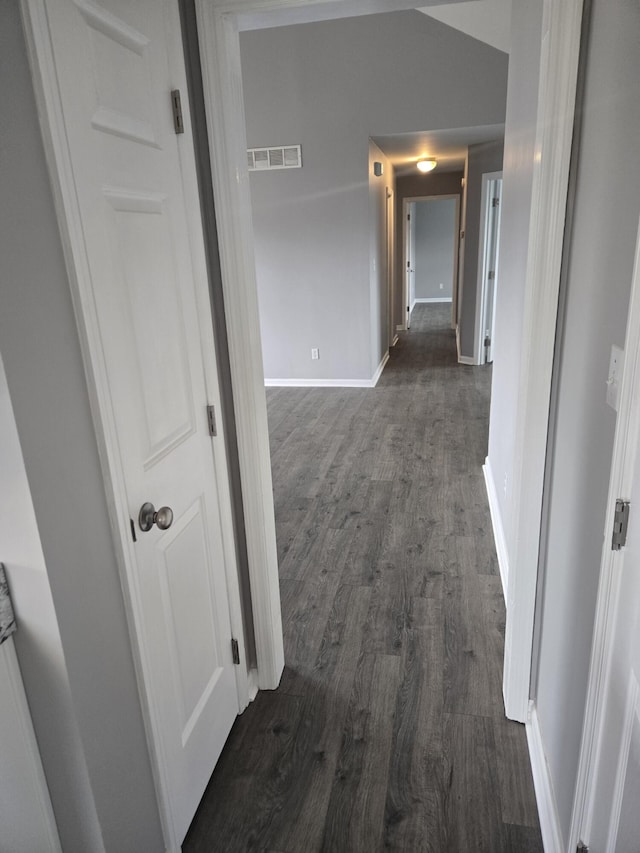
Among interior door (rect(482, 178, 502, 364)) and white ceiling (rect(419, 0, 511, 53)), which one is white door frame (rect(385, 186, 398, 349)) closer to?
interior door (rect(482, 178, 502, 364))

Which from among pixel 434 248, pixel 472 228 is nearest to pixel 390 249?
pixel 472 228

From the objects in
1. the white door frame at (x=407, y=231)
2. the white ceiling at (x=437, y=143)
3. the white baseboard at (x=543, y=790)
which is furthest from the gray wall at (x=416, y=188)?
the white baseboard at (x=543, y=790)

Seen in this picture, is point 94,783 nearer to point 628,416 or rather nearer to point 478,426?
point 628,416

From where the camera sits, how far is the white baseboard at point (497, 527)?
2559 mm

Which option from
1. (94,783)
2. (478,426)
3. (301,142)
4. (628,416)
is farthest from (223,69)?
(301,142)

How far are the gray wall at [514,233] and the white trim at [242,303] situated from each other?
83 cm

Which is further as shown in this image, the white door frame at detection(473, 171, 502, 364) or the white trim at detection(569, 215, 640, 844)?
the white door frame at detection(473, 171, 502, 364)

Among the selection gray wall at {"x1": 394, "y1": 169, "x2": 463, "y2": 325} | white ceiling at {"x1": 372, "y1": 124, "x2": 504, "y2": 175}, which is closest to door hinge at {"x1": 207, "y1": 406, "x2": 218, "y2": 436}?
white ceiling at {"x1": 372, "y1": 124, "x2": 504, "y2": 175}

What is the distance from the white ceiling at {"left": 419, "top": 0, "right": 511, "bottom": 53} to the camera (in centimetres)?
344

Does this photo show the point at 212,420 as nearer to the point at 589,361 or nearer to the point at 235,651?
the point at 235,651

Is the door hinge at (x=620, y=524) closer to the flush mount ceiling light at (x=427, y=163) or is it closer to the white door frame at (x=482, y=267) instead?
the white door frame at (x=482, y=267)

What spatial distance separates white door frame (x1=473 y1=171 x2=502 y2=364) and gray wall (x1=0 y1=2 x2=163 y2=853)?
6119mm

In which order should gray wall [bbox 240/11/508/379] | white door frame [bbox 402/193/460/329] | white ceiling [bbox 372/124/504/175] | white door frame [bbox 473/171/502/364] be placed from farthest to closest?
white door frame [bbox 402/193/460/329], white door frame [bbox 473/171/502/364], white ceiling [bbox 372/124/504/175], gray wall [bbox 240/11/508/379]

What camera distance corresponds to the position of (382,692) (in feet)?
6.48
